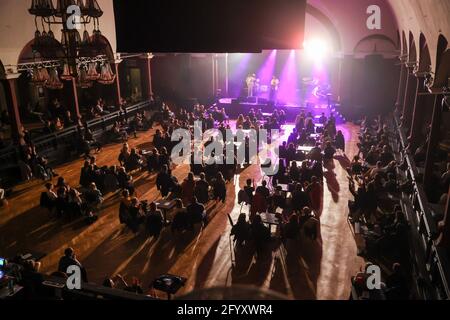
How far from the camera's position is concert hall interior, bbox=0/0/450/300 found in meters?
4.94

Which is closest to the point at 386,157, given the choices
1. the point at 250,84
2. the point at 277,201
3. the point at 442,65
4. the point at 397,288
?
the point at 442,65

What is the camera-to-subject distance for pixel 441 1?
6.54 m

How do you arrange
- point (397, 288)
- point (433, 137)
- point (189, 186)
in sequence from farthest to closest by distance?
point (189, 186)
point (433, 137)
point (397, 288)

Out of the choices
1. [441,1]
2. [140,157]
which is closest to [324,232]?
[441,1]

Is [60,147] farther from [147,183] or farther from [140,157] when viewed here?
[147,183]

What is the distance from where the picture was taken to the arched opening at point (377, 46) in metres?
20.6

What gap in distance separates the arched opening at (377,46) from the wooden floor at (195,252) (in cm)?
1211

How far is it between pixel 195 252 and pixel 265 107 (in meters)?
14.7

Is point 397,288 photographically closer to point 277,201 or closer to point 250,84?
point 277,201

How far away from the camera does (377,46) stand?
20.9 m

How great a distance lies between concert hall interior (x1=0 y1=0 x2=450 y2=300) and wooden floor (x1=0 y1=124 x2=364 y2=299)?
0.04 m

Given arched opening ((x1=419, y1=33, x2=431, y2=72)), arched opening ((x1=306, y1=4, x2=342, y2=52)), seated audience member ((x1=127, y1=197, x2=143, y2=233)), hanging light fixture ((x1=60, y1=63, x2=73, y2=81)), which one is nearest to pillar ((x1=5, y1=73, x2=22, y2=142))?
hanging light fixture ((x1=60, y1=63, x2=73, y2=81))

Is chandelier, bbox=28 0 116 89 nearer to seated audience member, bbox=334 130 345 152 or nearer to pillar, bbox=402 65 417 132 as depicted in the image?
seated audience member, bbox=334 130 345 152
